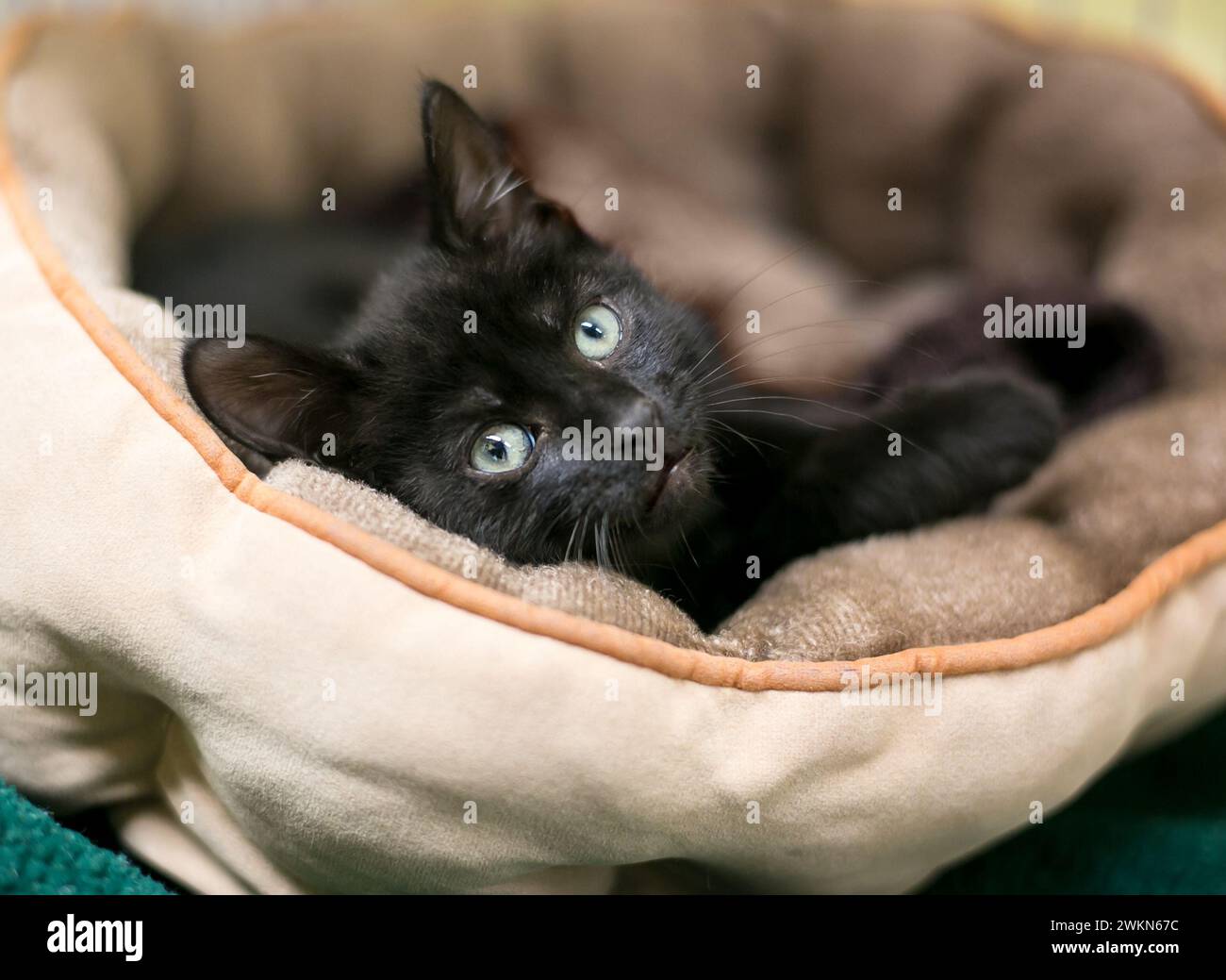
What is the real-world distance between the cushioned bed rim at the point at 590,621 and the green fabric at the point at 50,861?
42cm

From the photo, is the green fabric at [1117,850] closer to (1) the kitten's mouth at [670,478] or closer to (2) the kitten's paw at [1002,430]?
(2) the kitten's paw at [1002,430]

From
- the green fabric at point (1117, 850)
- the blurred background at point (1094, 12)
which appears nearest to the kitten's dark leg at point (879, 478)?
the green fabric at point (1117, 850)

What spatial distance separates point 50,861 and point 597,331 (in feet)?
2.65

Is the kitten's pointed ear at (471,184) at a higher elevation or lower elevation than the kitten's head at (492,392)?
higher

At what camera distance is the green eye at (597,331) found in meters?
1.21

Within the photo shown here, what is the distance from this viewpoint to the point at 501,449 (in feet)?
3.74

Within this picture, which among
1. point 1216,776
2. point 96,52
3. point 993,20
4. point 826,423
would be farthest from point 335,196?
point 1216,776

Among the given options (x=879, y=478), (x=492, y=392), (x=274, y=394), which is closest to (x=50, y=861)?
(x=274, y=394)

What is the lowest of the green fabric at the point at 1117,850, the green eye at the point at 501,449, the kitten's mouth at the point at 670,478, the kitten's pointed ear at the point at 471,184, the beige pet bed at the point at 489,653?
the green fabric at the point at 1117,850

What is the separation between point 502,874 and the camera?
3.33ft

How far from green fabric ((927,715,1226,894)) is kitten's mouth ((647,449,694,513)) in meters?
0.60

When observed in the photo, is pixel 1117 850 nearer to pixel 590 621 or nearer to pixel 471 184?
pixel 590 621

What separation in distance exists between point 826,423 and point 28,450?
3.30ft
